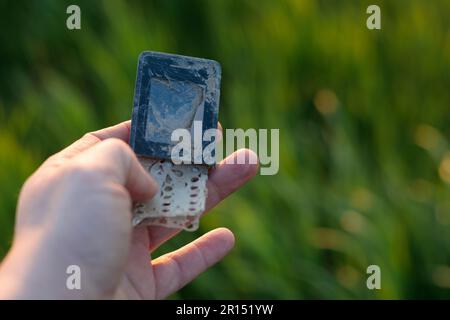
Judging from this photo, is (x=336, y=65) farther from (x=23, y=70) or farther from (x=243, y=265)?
(x=23, y=70)

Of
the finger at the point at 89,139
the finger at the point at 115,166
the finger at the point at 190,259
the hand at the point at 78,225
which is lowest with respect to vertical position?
the finger at the point at 190,259

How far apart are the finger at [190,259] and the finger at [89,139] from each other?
8.8 inches

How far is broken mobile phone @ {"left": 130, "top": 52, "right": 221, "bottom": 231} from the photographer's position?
1.23 m

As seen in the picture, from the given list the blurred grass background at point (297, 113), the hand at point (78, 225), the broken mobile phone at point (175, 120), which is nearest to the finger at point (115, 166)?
the hand at point (78, 225)

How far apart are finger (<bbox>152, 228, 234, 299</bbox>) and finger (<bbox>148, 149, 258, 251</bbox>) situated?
4 cm

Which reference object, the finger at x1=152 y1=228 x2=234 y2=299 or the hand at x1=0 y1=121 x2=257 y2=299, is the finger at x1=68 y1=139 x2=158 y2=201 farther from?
the finger at x1=152 y1=228 x2=234 y2=299

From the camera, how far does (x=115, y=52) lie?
2041 mm

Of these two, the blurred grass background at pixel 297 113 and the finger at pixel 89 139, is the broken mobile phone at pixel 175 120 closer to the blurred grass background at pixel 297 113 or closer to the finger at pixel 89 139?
the finger at pixel 89 139

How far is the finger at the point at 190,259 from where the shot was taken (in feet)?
4.03

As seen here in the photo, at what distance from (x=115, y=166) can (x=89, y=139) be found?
0.26 meters

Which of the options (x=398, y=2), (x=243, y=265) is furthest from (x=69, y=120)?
(x=398, y=2)

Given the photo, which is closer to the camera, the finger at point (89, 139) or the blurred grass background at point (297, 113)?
the finger at point (89, 139)

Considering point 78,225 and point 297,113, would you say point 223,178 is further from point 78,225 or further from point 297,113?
point 297,113

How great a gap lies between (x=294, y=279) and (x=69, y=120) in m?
0.71
